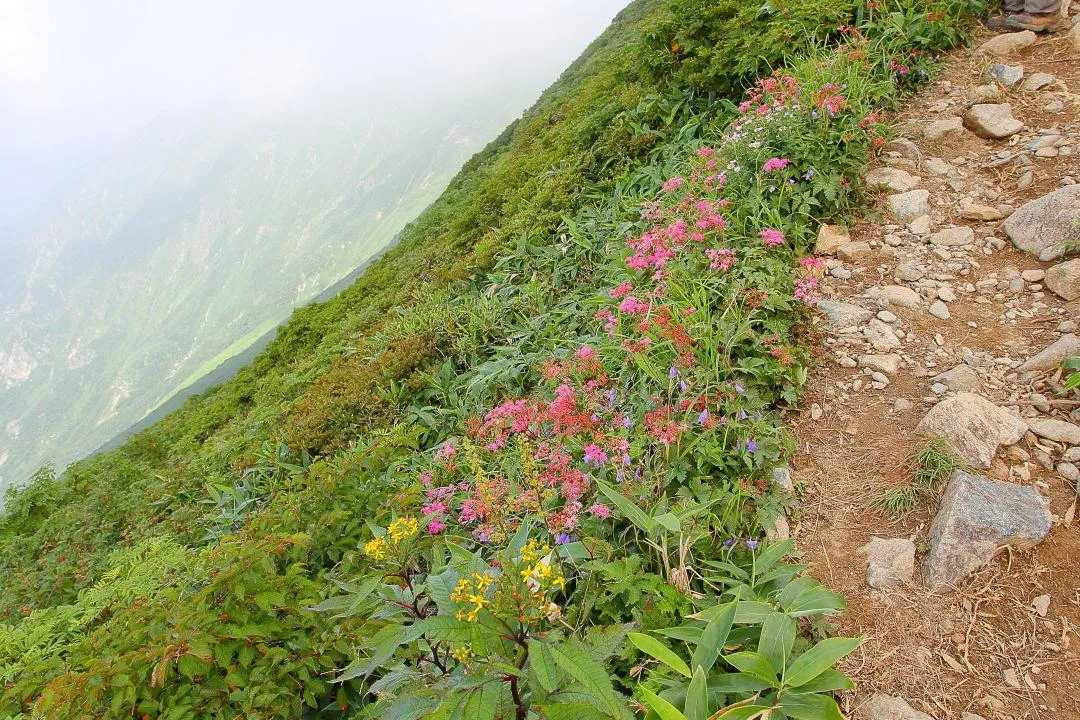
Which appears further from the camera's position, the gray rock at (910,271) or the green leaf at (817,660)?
the gray rock at (910,271)

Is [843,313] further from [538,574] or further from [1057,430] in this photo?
[538,574]

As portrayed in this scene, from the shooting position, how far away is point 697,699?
5.23 ft

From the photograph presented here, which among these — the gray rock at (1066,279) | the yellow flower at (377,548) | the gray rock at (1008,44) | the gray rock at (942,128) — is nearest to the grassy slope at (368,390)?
the yellow flower at (377,548)

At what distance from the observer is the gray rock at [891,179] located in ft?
13.3

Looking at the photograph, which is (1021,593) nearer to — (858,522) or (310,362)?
(858,522)

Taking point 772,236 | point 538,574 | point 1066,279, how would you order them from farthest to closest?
point 772,236, point 1066,279, point 538,574

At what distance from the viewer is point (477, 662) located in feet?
5.45

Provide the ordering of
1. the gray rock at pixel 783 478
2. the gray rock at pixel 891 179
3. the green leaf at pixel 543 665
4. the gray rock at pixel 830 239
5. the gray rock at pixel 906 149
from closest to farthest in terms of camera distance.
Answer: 1. the green leaf at pixel 543 665
2. the gray rock at pixel 783 478
3. the gray rock at pixel 830 239
4. the gray rock at pixel 891 179
5. the gray rock at pixel 906 149

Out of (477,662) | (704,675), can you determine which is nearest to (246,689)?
(477,662)

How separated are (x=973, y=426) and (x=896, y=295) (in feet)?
3.79

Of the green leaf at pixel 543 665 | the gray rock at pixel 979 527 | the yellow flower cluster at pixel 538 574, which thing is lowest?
the gray rock at pixel 979 527

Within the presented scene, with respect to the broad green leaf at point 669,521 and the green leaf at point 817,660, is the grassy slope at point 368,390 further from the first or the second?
the green leaf at point 817,660

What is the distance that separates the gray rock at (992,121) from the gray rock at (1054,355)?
2242 mm

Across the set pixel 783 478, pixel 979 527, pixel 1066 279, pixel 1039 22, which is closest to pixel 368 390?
pixel 783 478
